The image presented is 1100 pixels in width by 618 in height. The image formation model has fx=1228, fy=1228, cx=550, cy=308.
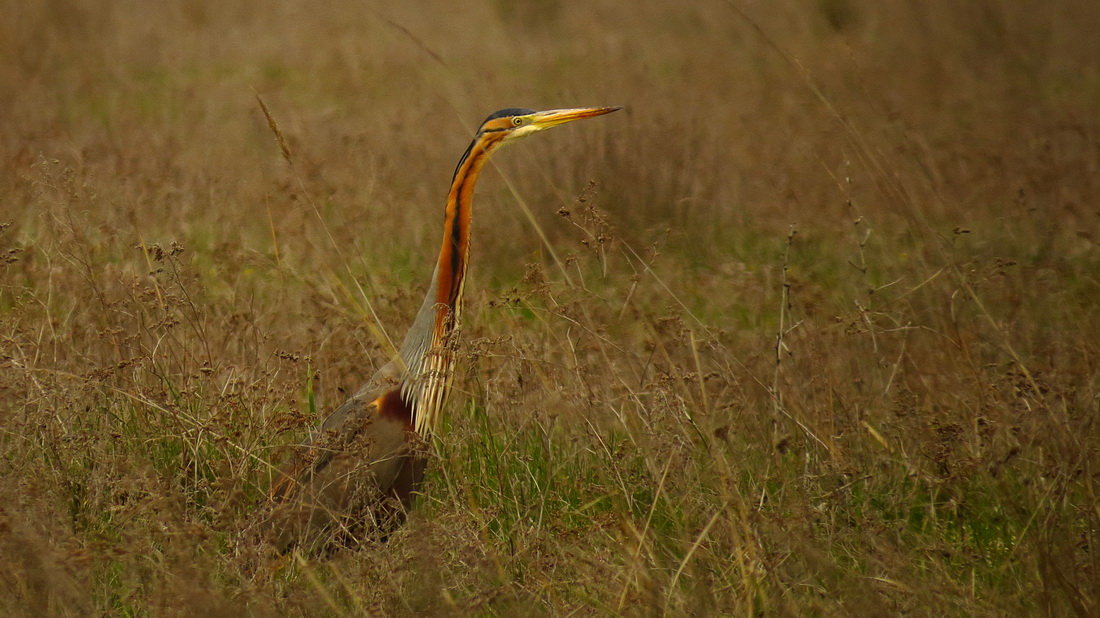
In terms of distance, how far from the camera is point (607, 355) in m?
3.81

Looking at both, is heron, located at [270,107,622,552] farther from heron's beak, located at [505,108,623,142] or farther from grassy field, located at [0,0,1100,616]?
grassy field, located at [0,0,1100,616]

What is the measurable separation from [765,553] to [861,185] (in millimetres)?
5253

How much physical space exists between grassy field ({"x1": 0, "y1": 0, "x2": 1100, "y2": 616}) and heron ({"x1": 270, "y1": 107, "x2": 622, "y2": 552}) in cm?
11

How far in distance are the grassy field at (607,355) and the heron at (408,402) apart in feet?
0.35

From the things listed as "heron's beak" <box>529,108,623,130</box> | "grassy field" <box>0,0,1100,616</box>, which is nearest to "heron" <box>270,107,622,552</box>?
"heron's beak" <box>529,108,623,130</box>

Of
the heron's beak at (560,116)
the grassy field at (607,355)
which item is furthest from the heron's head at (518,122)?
the grassy field at (607,355)

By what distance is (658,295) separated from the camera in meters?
5.21

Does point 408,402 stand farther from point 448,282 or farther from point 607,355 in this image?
point 607,355

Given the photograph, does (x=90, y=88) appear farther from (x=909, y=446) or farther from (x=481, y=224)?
(x=909, y=446)

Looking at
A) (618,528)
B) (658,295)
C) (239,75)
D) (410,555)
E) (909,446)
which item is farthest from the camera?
(239,75)

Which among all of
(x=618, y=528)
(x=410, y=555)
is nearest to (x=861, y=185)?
(x=618, y=528)

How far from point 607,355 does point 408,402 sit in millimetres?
660

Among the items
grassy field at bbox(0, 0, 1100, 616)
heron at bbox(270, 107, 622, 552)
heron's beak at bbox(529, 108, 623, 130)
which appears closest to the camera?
grassy field at bbox(0, 0, 1100, 616)

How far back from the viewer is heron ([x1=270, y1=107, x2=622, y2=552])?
327cm
